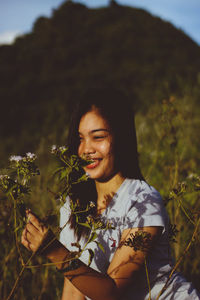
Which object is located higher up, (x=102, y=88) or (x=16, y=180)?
(x=102, y=88)

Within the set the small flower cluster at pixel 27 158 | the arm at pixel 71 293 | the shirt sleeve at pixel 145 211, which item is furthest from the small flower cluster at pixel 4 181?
the arm at pixel 71 293

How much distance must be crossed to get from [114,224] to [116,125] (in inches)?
22.3

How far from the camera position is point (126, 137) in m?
1.71

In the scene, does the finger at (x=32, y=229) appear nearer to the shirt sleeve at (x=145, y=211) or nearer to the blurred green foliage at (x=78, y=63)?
the shirt sleeve at (x=145, y=211)

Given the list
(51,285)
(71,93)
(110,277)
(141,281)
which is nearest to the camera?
(110,277)

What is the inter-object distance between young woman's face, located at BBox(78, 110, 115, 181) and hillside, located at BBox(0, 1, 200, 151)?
34.2 feet

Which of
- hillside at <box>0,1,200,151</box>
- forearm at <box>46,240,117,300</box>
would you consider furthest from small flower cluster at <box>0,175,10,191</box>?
hillside at <box>0,1,200,151</box>

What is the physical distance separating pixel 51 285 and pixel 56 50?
19737mm

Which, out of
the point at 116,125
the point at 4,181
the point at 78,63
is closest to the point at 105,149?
the point at 116,125

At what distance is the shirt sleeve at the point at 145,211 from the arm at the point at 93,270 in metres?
0.03

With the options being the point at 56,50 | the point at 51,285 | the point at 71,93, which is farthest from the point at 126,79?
the point at 51,285

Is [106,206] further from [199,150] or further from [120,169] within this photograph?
[199,150]

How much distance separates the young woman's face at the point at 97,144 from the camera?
5.27 ft

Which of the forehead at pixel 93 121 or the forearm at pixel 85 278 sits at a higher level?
the forehead at pixel 93 121
